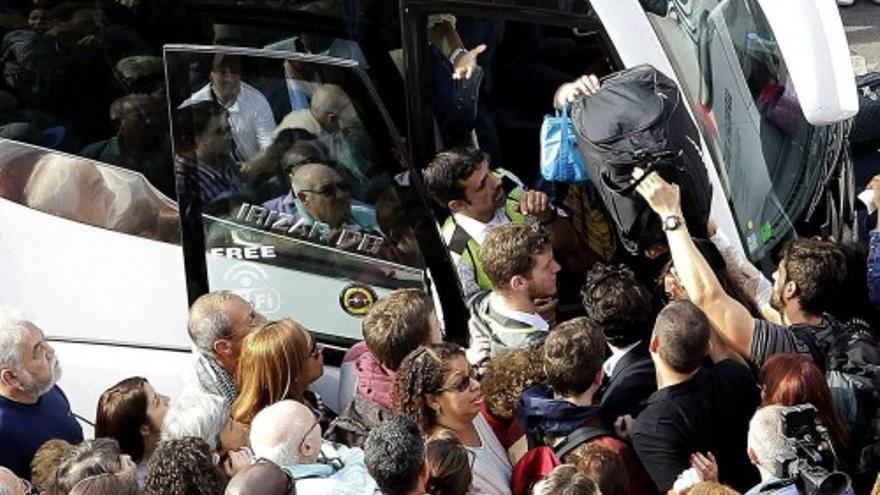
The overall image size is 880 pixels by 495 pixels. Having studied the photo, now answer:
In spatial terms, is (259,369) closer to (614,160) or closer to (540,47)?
(614,160)

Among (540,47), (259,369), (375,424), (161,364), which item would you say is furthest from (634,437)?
(540,47)

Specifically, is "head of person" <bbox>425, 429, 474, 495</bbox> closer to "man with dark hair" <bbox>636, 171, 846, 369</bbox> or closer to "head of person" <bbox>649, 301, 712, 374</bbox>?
Result: "head of person" <bbox>649, 301, 712, 374</bbox>

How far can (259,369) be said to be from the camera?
19.7 feet

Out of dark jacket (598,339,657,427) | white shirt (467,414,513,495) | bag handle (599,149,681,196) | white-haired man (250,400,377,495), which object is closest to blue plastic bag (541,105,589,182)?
bag handle (599,149,681,196)

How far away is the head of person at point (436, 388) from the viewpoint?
227 inches

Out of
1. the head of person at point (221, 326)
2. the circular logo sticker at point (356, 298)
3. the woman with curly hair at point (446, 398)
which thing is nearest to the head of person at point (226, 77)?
the head of person at point (221, 326)

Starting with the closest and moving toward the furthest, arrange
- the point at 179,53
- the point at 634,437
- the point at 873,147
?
1. the point at 634,437
2. the point at 179,53
3. the point at 873,147

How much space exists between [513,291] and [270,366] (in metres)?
0.98

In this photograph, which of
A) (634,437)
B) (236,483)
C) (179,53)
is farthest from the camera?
(179,53)

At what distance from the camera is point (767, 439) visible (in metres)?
5.52

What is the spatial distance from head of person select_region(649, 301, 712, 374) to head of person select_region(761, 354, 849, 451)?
23cm

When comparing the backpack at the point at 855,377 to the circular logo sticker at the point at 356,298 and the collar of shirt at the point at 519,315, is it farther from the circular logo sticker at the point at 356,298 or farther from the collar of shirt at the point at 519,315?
the circular logo sticker at the point at 356,298

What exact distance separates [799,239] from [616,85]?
2.84ft

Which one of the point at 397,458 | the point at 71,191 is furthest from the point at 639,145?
the point at 71,191
